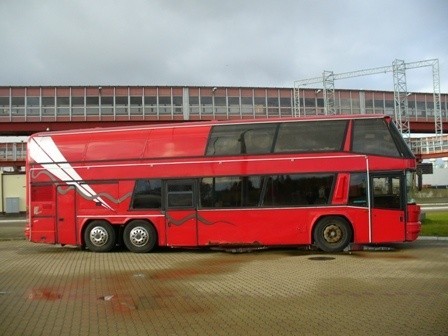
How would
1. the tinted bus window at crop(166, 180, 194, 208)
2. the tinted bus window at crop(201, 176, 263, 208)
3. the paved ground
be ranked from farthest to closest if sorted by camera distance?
the tinted bus window at crop(166, 180, 194, 208) → the tinted bus window at crop(201, 176, 263, 208) → the paved ground

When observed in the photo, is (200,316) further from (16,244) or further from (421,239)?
(16,244)

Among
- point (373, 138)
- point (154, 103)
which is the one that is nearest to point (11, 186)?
point (154, 103)

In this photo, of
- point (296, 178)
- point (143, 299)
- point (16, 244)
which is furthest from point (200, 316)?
point (16, 244)

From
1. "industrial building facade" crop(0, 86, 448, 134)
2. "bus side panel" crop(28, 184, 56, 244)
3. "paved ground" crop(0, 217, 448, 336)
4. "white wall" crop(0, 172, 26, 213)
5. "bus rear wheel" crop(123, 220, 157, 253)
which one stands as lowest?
"paved ground" crop(0, 217, 448, 336)

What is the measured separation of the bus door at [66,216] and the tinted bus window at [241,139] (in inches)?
175

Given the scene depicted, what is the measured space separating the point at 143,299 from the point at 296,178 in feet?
22.6

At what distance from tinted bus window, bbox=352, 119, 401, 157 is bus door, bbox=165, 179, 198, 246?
4.70 m

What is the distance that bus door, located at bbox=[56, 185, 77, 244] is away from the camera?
1526 centimetres

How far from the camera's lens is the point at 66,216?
15320mm

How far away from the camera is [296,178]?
14.0 metres

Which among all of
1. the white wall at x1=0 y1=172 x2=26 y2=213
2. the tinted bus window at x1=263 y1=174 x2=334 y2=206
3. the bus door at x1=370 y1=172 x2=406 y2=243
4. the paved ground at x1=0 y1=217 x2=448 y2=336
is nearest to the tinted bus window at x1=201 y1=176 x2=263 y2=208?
the tinted bus window at x1=263 y1=174 x2=334 y2=206

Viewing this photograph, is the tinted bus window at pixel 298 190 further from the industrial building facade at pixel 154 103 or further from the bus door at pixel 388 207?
the industrial building facade at pixel 154 103

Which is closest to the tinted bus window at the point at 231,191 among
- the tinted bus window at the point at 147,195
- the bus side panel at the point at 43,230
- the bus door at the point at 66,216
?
the tinted bus window at the point at 147,195

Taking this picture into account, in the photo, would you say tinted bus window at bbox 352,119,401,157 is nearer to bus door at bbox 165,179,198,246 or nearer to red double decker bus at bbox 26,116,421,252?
red double decker bus at bbox 26,116,421,252
